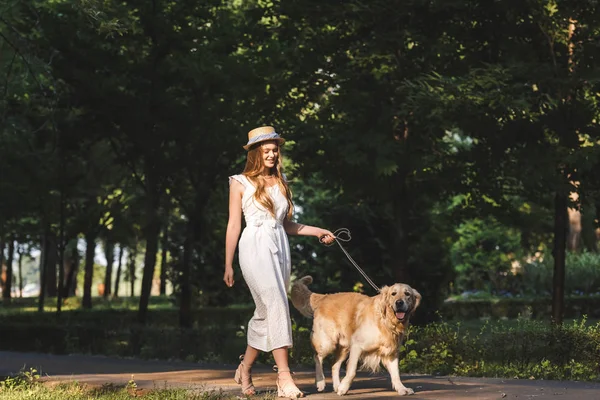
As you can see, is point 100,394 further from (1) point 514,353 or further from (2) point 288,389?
(1) point 514,353

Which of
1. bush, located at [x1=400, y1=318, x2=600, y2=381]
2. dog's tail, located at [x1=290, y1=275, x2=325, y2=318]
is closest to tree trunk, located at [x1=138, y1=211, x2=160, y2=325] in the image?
bush, located at [x1=400, y1=318, x2=600, y2=381]

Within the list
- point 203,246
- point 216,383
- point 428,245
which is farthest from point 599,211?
point 203,246

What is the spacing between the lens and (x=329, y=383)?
11.4 meters

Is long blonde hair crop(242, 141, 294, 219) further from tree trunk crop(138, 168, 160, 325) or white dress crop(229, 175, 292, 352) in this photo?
tree trunk crop(138, 168, 160, 325)

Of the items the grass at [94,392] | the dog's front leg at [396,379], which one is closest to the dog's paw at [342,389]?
the dog's front leg at [396,379]

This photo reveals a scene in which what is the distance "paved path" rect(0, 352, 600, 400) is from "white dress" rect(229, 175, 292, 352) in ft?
2.57

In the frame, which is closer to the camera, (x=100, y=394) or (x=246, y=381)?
(x=246, y=381)

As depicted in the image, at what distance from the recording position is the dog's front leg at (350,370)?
9.73 metres

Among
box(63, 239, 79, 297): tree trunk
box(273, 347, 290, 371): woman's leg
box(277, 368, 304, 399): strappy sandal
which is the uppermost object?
box(63, 239, 79, 297): tree trunk

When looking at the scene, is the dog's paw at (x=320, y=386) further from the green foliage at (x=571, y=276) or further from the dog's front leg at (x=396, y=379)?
the green foliage at (x=571, y=276)

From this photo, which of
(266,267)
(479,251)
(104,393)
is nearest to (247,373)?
(266,267)

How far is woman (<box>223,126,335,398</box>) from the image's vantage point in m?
8.93

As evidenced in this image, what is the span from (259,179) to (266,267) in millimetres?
784

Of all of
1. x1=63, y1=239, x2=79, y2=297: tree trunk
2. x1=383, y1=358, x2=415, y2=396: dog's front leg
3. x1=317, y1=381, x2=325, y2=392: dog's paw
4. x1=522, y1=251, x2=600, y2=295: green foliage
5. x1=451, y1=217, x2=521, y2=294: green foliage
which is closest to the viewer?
x1=383, y1=358, x2=415, y2=396: dog's front leg
